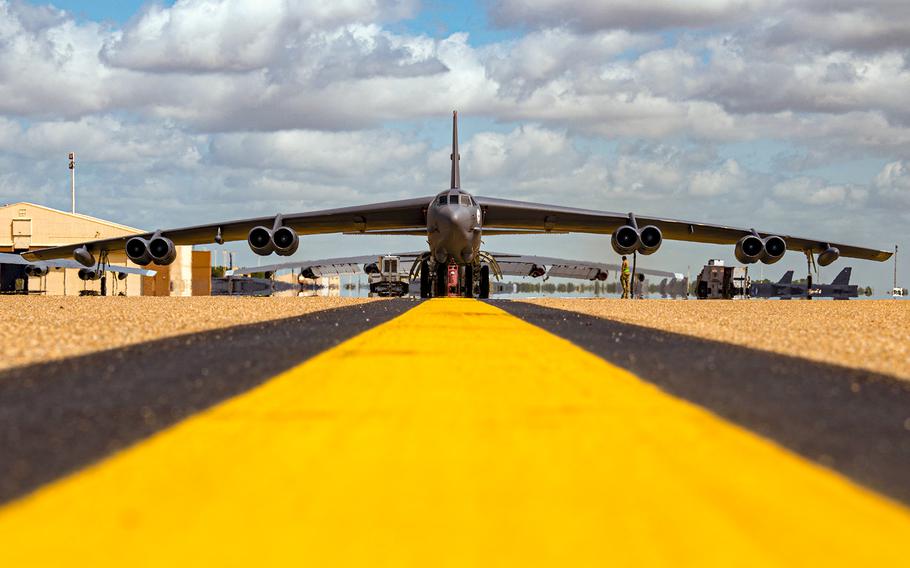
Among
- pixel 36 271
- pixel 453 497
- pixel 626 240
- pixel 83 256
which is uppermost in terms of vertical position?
pixel 626 240

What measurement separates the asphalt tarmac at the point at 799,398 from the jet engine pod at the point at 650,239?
1997cm

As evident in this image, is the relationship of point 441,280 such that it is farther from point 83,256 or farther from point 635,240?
point 83,256

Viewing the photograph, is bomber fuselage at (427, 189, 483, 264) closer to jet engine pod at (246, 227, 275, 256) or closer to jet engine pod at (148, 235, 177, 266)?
jet engine pod at (246, 227, 275, 256)

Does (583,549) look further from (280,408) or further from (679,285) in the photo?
(679,285)

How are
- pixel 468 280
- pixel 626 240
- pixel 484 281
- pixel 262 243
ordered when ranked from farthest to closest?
1. pixel 484 281
2. pixel 468 280
3. pixel 626 240
4. pixel 262 243

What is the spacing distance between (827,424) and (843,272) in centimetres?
8333

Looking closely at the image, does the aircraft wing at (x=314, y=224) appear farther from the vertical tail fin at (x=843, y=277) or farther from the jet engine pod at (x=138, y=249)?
the vertical tail fin at (x=843, y=277)

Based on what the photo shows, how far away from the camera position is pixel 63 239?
63.0 metres

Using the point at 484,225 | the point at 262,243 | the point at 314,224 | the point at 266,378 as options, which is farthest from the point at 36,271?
the point at 266,378

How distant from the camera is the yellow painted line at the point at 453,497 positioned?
2236 mm

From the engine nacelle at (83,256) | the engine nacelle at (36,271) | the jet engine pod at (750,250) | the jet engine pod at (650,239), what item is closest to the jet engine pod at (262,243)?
the engine nacelle at (83,256)

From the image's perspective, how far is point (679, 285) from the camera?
61.0 m

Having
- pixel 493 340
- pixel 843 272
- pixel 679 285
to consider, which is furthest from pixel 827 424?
pixel 843 272

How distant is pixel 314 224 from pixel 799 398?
94.0ft
